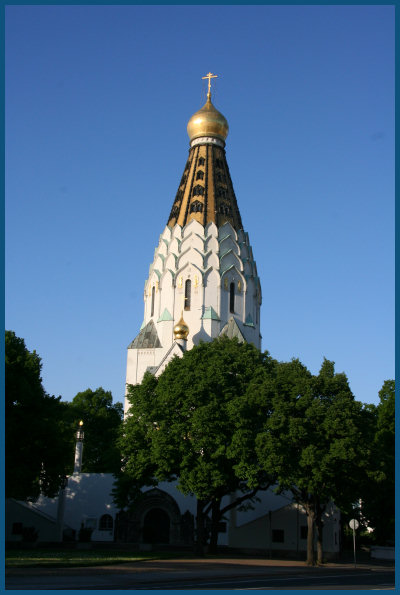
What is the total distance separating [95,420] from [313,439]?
37323 millimetres

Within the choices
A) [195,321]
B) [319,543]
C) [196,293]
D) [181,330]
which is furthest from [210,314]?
[319,543]

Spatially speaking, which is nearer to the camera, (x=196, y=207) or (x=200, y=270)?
(x=200, y=270)

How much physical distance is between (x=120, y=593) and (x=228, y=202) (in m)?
45.7

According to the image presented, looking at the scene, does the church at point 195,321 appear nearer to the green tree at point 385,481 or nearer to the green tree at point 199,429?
the green tree at point 385,481

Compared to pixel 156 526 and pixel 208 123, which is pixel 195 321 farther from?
pixel 208 123

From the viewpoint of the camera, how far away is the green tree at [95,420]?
5797 centimetres

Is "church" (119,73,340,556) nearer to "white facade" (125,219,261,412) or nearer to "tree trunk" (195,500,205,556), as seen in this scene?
"white facade" (125,219,261,412)

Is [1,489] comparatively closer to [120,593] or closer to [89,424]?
[120,593]

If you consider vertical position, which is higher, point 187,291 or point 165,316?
point 187,291

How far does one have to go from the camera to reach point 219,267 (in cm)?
5297

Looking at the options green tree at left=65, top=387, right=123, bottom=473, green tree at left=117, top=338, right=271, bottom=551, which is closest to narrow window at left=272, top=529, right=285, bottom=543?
green tree at left=117, top=338, right=271, bottom=551

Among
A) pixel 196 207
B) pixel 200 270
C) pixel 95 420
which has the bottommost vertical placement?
pixel 95 420

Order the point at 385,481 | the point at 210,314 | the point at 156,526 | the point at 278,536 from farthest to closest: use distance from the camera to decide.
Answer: the point at 210,314, the point at 156,526, the point at 278,536, the point at 385,481

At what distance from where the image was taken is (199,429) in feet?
101
